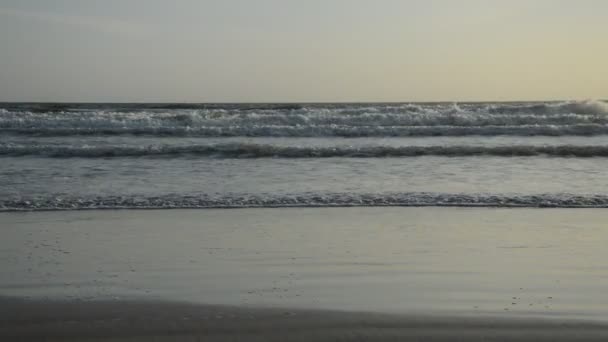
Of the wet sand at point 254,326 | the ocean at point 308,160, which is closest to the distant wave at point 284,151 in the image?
the ocean at point 308,160

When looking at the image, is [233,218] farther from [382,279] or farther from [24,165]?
[24,165]

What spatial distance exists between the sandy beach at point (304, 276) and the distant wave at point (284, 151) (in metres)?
7.12

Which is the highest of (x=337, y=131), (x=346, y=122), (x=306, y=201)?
(x=346, y=122)

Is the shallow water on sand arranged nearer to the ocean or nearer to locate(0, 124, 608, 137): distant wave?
the ocean

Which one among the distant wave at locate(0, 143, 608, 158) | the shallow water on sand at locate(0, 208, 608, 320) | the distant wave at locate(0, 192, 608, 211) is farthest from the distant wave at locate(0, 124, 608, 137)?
the shallow water on sand at locate(0, 208, 608, 320)

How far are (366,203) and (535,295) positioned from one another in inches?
165

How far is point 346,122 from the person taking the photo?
944 inches

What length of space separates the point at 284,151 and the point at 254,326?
11430 mm

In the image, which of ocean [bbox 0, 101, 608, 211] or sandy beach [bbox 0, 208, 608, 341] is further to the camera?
ocean [bbox 0, 101, 608, 211]

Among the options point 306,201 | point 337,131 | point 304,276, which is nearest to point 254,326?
point 304,276

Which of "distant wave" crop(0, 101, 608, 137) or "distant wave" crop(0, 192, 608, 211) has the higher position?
"distant wave" crop(0, 101, 608, 137)

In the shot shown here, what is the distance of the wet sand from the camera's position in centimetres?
361

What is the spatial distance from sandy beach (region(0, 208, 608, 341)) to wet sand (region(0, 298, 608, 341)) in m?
0.01

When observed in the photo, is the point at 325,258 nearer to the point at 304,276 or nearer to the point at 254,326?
the point at 304,276
